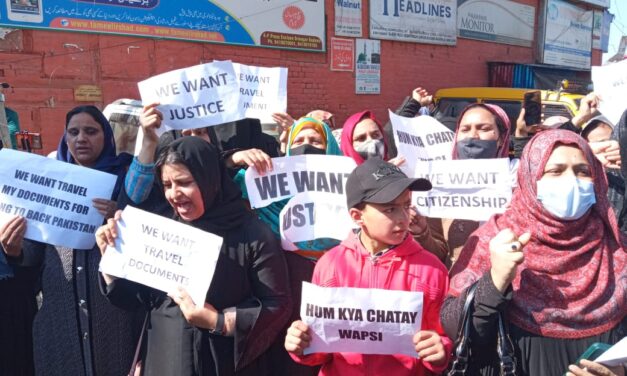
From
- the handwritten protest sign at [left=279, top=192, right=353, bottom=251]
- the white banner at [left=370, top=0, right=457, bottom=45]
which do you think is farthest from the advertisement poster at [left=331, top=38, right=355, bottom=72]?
the handwritten protest sign at [left=279, top=192, right=353, bottom=251]

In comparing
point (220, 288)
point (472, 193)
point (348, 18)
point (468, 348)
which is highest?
point (348, 18)

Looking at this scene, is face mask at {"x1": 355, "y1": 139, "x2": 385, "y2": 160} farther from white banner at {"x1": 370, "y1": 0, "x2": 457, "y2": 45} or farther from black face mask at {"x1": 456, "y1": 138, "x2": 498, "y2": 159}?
white banner at {"x1": 370, "y1": 0, "x2": 457, "y2": 45}

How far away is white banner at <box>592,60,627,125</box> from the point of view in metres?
3.09

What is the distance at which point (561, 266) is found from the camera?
2.02m

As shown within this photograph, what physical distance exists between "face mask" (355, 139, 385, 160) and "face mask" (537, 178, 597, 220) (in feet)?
3.54

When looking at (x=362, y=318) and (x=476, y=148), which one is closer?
(x=362, y=318)

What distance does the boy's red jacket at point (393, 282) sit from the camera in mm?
2117

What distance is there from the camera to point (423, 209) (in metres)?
2.82

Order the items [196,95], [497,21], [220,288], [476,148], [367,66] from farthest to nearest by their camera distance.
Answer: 1. [497,21]
2. [367,66]
3. [196,95]
4. [476,148]
5. [220,288]

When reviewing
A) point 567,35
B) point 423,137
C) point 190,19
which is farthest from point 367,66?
point 567,35

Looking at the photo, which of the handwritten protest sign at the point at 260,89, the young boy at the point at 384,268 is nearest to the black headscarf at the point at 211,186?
the young boy at the point at 384,268

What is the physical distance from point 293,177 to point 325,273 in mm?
687

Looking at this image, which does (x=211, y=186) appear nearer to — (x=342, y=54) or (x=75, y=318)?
(x=75, y=318)

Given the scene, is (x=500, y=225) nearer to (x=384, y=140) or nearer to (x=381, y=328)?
(x=381, y=328)
